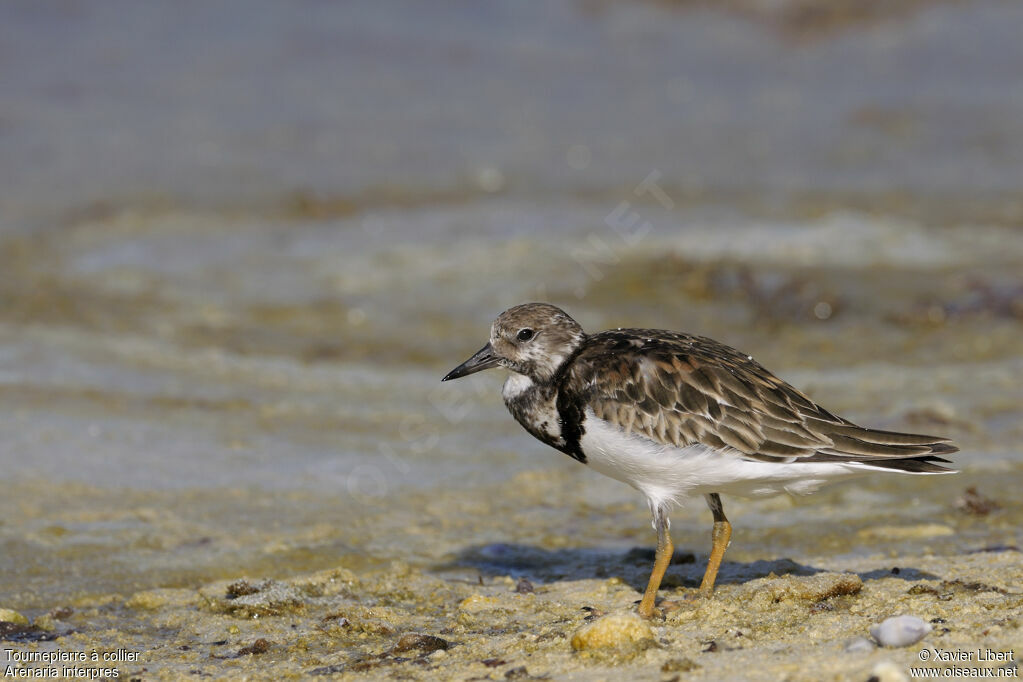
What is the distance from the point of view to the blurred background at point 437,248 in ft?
19.9

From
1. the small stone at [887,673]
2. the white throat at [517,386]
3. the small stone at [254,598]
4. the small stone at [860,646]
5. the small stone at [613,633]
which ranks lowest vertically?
the small stone at [860,646]

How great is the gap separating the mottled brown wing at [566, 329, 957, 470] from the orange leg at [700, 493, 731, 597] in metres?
0.47

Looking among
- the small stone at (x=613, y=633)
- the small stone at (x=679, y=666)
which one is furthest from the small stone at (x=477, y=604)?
the small stone at (x=679, y=666)

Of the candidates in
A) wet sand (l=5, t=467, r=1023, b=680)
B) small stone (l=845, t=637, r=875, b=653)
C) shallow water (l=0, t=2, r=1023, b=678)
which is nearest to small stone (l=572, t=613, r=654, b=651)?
wet sand (l=5, t=467, r=1023, b=680)

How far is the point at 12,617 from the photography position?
457cm

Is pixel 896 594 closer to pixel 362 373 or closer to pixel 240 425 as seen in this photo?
pixel 240 425

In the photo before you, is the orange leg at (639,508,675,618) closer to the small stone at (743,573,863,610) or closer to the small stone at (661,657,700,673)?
the small stone at (743,573,863,610)

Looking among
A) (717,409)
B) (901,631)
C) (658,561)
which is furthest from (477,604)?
(901,631)

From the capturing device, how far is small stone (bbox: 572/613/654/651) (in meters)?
3.91

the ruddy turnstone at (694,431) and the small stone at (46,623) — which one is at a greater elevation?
the ruddy turnstone at (694,431)

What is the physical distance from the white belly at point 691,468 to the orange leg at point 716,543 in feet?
0.75

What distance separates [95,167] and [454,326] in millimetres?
5445

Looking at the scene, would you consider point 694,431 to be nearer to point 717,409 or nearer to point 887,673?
point 717,409

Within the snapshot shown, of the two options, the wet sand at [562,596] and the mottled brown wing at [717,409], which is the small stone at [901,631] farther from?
the mottled brown wing at [717,409]
